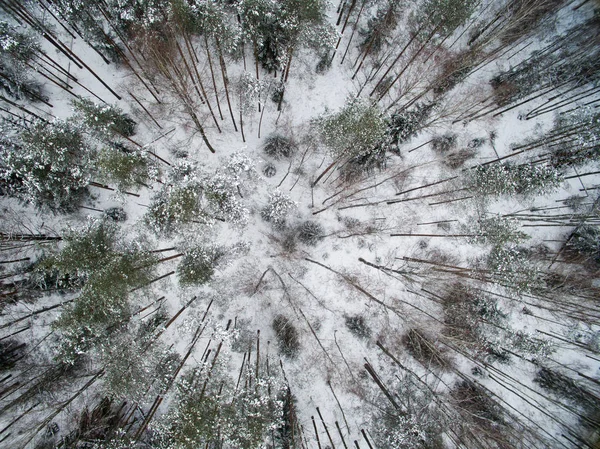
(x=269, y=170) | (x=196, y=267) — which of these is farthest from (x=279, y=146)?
(x=196, y=267)

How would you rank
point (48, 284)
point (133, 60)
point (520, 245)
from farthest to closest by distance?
1. point (520, 245)
2. point (133, 60)
3. point (48, 284)

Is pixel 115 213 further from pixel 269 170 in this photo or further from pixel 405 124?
pixel 405 124

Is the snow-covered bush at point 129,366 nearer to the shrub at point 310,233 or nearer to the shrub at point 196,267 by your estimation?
the shrub at point 196,267

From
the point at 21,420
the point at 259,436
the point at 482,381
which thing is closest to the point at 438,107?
the point at 482,381

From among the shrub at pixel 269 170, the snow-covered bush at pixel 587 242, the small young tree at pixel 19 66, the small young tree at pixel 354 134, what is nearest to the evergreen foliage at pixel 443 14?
the small young tree at pixel 354 134

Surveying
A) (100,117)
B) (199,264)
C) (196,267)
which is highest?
(100,117)

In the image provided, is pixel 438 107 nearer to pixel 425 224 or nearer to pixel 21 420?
pixel 425 224
